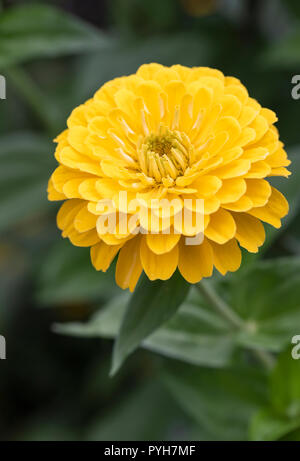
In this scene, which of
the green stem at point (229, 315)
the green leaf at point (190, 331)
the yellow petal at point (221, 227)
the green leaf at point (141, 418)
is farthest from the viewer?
the green leaf at point (141, 418)

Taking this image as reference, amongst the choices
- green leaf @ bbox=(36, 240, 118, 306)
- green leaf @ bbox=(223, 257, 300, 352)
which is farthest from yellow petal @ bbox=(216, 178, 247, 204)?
green leaf @ bbox=(36, 240, 118, 306)

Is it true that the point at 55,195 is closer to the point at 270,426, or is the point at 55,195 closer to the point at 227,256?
the point at 227,256

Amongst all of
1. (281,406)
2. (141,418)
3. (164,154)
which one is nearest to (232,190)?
(164,154)

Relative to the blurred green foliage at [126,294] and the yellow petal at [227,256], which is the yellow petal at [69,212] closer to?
the yellow petal at [227,256]

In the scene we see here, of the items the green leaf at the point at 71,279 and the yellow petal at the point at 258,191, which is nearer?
the yellow petal at the point at 258,191

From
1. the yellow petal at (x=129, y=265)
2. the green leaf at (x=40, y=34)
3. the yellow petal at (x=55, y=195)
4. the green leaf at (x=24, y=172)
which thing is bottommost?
the yellow petal at (x=129, y=265)

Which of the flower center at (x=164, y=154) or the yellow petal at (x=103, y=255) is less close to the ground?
the flower center at (x=164, y=154)

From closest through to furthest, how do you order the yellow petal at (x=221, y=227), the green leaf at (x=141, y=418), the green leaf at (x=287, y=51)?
1. the yellow petal at (x=221, y=227)
2. the green leaf at (x=287, y=51)
3. the green leaf at (x=141, y=418)

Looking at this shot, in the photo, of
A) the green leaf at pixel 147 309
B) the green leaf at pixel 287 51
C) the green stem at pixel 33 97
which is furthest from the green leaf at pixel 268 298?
the green stem at pixel 33 97

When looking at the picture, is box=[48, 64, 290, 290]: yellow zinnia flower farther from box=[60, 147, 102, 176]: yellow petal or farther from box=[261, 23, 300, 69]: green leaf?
box=[261, 23, 300, 69]: green leaf
